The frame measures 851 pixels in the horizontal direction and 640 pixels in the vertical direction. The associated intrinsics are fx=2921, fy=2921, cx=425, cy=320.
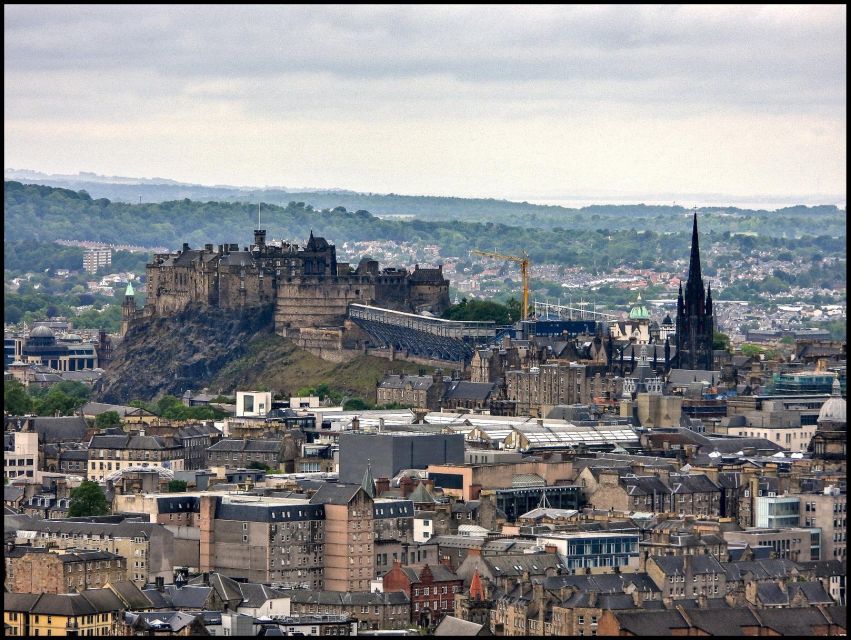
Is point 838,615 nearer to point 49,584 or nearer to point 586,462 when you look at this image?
point 49,584

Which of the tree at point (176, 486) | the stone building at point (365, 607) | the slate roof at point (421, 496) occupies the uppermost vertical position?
the slate roof at point (421, 496)

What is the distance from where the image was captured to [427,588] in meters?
91.6

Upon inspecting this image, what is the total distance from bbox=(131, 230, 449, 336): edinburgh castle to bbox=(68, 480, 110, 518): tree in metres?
67.3

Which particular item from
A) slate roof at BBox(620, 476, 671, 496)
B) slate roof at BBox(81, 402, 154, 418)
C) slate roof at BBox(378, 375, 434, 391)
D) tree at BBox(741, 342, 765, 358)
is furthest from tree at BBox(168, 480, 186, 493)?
tree at BBox(741, 342, 765, 358)

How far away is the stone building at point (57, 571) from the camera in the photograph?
89.8 m

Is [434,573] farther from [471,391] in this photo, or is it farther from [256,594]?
[471,391]

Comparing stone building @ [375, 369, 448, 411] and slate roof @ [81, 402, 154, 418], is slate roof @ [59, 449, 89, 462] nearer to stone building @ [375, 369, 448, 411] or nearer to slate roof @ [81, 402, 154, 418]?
slate roof @ [81, 402, 154, 418]

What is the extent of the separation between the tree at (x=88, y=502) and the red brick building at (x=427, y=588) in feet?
58.3

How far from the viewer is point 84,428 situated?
13788 centimetres

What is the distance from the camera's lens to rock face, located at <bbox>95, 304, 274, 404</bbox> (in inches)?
7052

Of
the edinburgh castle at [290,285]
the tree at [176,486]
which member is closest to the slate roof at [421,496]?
the tree at [176,486]

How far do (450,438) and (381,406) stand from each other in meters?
32.3

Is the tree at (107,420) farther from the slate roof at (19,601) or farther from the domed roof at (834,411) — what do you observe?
the slate roof at (19,601)

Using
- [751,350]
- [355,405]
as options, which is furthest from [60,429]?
[751,350]
